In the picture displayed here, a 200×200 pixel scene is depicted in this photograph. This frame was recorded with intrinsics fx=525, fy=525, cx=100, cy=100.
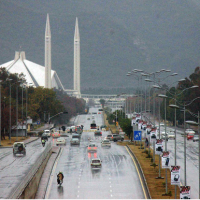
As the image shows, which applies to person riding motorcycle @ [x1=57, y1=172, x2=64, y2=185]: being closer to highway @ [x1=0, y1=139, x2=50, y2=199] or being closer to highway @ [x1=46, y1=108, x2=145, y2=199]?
highway @ [x1=46, y1=108, x2=145, y2=199]

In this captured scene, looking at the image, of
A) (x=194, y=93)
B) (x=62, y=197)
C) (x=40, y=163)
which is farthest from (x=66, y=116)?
(x=62, y=197)

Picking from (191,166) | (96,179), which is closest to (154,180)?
(96,179)

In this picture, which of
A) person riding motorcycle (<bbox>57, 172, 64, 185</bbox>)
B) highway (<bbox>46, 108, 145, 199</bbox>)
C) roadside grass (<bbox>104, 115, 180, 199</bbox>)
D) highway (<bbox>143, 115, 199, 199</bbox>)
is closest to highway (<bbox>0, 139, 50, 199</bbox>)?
highway (<bbox>46, 108, 145, 199</bbox>)

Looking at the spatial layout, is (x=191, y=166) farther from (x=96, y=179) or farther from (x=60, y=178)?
(x=60, y=178)

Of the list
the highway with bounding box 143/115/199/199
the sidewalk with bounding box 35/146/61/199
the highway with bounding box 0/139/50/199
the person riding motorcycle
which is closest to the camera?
the sidewalk with bounding box 35/146/61/199

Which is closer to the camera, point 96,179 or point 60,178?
point 60,178

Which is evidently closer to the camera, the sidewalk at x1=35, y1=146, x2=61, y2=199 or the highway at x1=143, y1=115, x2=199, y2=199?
the sidewalk at x1=35, y1=146, x2=61, y2=199

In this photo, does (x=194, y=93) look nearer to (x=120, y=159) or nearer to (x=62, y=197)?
(x=120, y=159)

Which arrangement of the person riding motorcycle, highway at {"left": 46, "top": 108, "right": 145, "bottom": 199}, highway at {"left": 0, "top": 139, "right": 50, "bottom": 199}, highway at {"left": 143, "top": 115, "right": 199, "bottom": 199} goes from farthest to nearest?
the person riding motorcycle → highway at {"left": 143, "top": 115, "right": 199, "bottom": 199} → highway at {"left": 0, "top": 139, "right": 50, "bottom": 199} → highway at {"left": 46, "top": 108, "right": 145, "bottom": 199}

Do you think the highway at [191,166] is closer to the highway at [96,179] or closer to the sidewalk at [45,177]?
the highway at [96,179]
